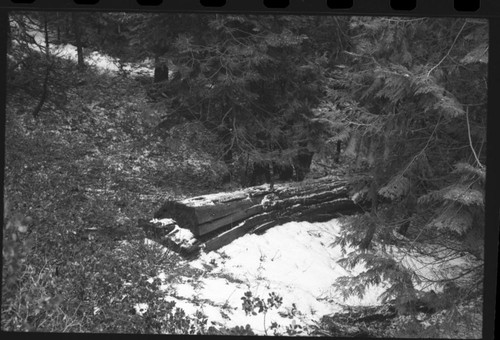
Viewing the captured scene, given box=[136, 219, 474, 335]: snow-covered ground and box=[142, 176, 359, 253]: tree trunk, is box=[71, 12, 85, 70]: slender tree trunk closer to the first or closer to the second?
box=[142, 176, 359, 253]: tree trunk

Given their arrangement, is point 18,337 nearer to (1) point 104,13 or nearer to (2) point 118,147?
(2) point 118,147

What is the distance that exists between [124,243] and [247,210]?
4.33 ft

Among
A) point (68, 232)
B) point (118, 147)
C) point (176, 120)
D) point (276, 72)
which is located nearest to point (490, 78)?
point (276, 72)

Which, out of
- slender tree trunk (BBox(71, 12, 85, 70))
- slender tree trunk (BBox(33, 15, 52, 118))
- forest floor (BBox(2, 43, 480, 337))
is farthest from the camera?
slender tree trunk (BBox(33, 15, 52, 118))

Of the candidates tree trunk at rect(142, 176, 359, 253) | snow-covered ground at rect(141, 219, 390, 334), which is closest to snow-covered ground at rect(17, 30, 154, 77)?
tree trunk at rect(142, 176, 359, 253)

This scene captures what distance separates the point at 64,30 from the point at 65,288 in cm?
261

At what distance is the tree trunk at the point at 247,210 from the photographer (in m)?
7.55

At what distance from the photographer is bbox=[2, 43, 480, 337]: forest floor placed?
733 centimetres

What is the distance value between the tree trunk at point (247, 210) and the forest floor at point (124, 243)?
4.4 inches

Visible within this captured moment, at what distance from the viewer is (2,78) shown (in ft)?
23.7

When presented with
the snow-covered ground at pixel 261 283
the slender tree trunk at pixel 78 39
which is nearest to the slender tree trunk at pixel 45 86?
the slender tree trunk at pixel 78 39

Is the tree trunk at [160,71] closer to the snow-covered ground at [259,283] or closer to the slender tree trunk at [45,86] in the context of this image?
the slender tree trunk at [45,86]

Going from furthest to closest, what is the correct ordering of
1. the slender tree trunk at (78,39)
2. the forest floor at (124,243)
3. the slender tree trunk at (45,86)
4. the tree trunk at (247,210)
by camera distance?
the tree trunk at (247,210)
the slender tree trunk at (45,86)
the forest floor at (124,243)
the slender tree trunk at (78,39)

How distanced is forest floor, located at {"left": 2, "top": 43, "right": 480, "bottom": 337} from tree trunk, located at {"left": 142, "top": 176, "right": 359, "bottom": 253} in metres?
0.11
